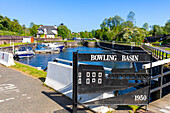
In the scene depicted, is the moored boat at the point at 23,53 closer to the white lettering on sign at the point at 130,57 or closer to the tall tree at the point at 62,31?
the white lettering on sign at the point at 130,57

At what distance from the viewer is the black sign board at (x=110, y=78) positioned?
14.8ft

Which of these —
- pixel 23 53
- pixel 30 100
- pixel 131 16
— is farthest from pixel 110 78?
pixel 131 16

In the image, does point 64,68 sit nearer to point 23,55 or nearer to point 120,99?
point 120,99

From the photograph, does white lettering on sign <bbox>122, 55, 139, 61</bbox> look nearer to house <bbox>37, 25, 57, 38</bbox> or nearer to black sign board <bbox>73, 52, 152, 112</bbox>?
black sign board <bbox>73, 52, 152, 112</bbox>

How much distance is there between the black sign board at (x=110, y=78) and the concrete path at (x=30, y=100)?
4.30 feet

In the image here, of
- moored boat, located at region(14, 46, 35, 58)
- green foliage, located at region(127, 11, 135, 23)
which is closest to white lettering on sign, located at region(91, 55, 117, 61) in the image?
moored boat, located at region(14, 46, 35, 58)

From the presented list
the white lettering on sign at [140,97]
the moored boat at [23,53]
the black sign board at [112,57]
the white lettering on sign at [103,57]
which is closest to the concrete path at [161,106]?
the white lettering on sign at [140,97]

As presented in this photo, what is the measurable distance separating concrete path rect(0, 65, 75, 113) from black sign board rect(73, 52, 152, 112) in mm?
1312

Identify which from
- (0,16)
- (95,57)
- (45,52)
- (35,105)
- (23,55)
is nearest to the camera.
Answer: (95,57)

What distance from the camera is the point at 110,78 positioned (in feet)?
15.1

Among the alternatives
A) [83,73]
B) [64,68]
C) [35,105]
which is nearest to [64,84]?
[64,68]

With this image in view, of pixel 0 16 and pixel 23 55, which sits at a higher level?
pixel 0 16

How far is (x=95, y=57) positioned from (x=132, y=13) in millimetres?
97857

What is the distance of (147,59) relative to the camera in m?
4.52
